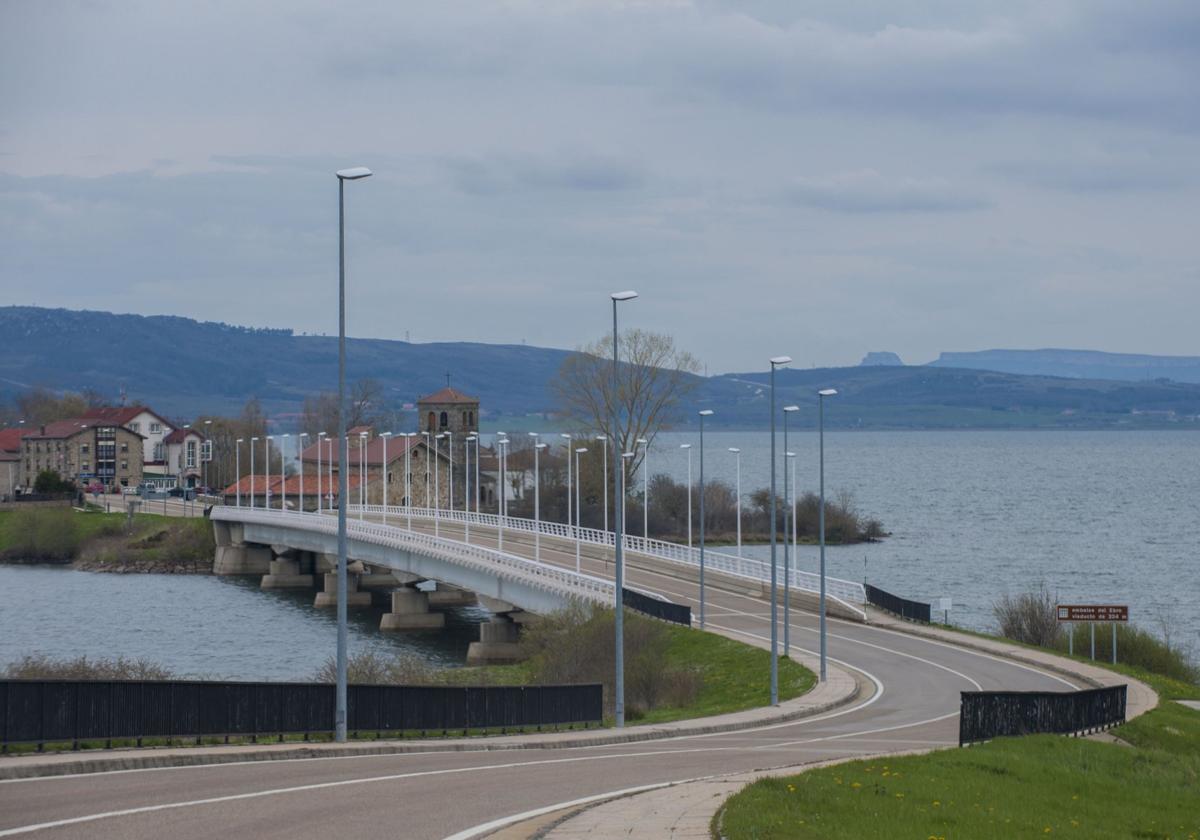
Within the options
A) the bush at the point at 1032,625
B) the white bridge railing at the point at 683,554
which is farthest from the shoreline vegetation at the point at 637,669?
the bush at the point at 1032,625

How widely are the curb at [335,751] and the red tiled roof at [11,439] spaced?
15565 centimetres

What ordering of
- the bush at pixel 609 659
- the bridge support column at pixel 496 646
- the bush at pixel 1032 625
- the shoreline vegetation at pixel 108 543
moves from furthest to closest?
1. the shoreline vegetation at pixel 108 543
2. the bridge support column at pixel 496 646
3. the bush at pixel 1032 625
4. the bush at pixel 609 659

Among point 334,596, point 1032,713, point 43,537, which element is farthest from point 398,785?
point 43,537

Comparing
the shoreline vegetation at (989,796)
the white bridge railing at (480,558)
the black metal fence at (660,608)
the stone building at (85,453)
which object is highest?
the stone building at (85,453)

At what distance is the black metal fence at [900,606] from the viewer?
63.8 meters

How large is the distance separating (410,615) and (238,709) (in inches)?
2551

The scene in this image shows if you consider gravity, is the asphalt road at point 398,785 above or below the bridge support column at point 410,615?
above

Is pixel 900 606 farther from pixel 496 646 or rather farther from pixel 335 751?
pixel 335 751

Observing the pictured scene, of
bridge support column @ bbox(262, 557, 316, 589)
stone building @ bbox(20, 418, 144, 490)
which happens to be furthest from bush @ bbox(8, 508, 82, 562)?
stone building @ bbox(20, 418, 144, 490)

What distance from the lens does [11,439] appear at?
188125 millimetres

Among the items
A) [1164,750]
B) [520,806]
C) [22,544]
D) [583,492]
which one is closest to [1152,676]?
[1164,750]

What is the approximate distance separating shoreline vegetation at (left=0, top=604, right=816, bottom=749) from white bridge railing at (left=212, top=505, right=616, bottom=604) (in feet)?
20.2

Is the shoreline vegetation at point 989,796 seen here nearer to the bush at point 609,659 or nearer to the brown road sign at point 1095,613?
the brown road sign at point 1095,613

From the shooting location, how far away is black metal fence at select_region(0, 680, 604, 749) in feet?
76.0
